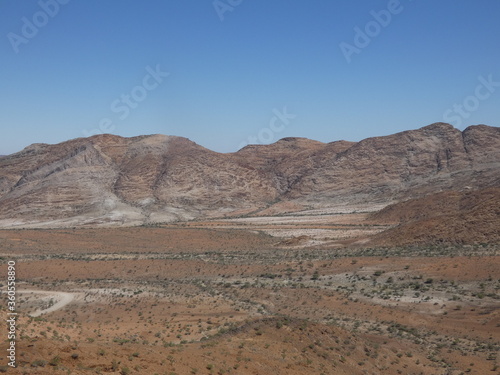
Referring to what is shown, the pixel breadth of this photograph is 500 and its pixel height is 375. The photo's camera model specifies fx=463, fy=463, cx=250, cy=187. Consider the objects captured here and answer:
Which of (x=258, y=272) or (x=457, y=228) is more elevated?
(x=457, y=228)

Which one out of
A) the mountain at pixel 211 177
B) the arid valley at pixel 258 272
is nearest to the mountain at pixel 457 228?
the arid valley at pixel 258 272

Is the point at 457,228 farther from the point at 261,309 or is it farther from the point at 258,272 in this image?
the point at 261,309

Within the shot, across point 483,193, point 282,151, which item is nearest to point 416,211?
point 483,193

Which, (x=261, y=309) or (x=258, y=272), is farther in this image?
(x=258, y=272)

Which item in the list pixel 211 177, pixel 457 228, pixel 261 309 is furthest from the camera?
pixel 211 177

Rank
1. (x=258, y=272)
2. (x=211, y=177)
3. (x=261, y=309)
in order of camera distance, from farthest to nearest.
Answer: (x=211, y=177) < (x=258, y=272) < (x=261, y=309)

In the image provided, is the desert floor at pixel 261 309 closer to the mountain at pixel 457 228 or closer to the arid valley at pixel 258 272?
the arid valley at pixel 258 272

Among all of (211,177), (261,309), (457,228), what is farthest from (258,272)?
(211,177)

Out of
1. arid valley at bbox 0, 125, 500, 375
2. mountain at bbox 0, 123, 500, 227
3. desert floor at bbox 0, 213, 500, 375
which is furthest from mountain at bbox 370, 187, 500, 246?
mountain at bbox 0, 123, 500, 227

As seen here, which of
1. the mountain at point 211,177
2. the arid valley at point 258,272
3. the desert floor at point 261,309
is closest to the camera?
the desert floor at point 261,309

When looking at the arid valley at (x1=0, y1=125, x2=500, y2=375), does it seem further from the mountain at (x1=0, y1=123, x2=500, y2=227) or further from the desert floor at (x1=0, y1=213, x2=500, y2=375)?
the mountain at (x1=0, y1=123, x2=500, y2=227)
